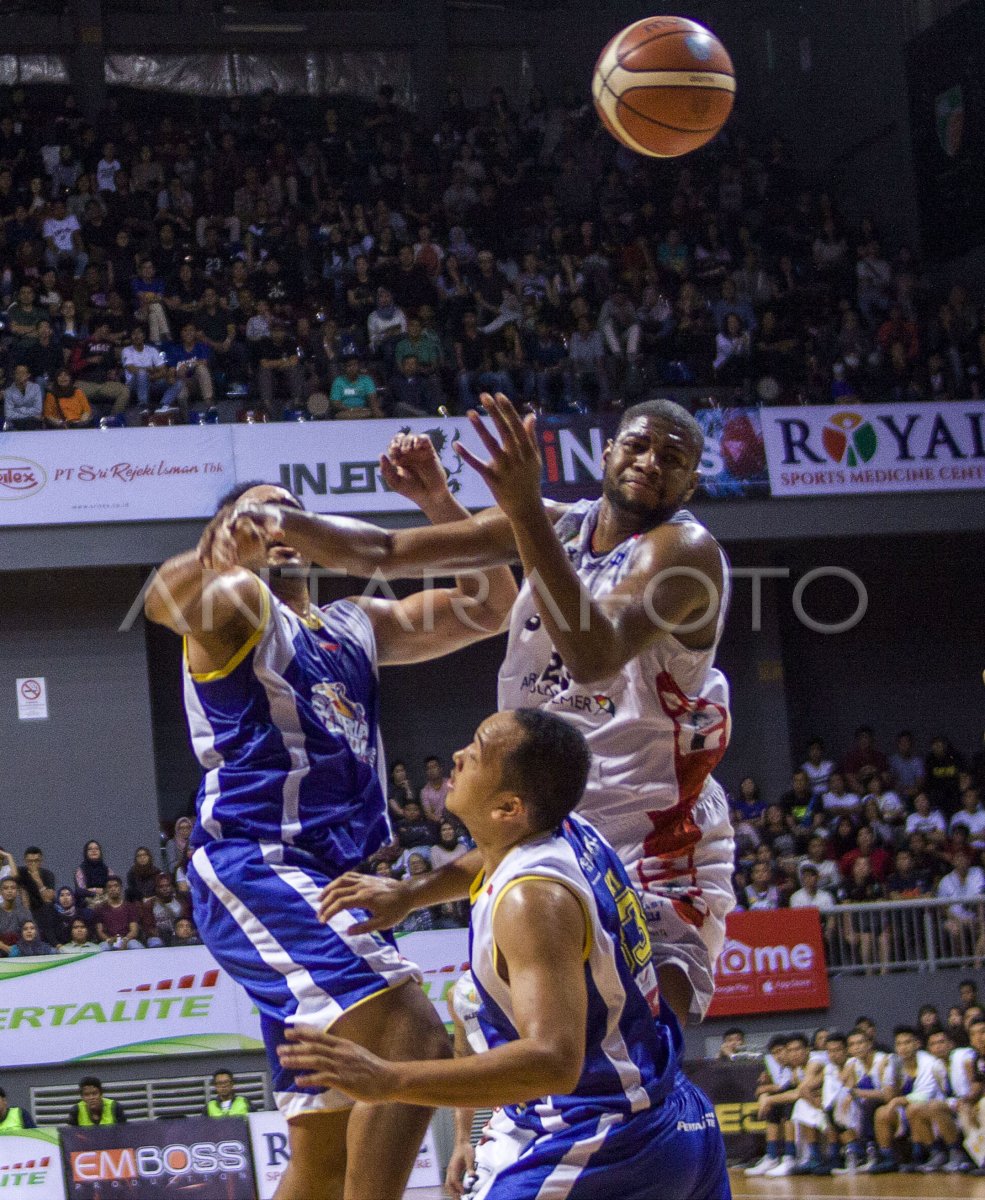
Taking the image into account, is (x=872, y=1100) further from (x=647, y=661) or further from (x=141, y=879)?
(x=647, y=661)

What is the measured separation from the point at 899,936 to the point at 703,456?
5170 mm

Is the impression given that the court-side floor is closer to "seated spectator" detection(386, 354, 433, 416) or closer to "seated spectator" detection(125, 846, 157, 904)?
"seated spectator" detection(125, 846, 157, 904)

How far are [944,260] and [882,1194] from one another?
13793 mm

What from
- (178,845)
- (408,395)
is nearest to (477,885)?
(178,845)

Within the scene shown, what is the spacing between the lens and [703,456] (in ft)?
54.7

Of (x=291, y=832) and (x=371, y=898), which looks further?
(x=291, y=832)

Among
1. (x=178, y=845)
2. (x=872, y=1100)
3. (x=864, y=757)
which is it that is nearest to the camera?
(x=872, y=1100)

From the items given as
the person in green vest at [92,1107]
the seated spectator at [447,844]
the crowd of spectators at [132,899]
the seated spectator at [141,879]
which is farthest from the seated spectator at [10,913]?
the seated spectator at [447,844]

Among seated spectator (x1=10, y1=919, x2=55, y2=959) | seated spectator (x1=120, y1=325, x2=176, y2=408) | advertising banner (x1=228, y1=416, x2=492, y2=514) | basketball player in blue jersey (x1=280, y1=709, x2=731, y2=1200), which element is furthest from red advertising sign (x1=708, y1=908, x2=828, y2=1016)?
basketball player in blue jersey (x1=280, y1=709, x2=731, y2=1200)

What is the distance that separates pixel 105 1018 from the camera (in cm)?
1377

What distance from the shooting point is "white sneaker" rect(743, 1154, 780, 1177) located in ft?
→ 43.2

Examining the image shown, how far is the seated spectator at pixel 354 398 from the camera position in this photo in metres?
16.9

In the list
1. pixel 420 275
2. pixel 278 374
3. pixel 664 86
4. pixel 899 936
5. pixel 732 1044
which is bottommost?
pixel 732 1044

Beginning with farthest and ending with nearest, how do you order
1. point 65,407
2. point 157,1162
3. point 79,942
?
point 65,407, point 79,942, point 157,1162
